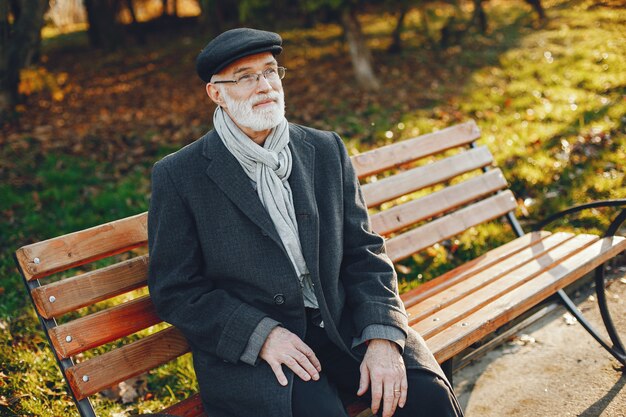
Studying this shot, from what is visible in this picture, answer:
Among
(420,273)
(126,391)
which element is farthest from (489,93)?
(126,391)

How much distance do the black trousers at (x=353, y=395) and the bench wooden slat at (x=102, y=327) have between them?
0.81 m

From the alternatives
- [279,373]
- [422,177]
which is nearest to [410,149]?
[422,177]

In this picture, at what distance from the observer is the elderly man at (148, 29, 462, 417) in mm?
2619

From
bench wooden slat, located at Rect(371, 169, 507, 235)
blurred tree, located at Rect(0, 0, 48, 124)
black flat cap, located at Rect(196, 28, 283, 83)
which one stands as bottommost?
bench wooden slat, located at Rect(371, 169, 507, 235)

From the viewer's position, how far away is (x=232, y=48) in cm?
272

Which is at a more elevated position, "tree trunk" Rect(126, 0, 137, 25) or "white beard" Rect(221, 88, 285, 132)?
"tree trunk" Rect(126, 0, 137, 25)

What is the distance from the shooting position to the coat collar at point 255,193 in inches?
109

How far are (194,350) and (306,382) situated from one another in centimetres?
58

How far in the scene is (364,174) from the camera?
3.89 meters

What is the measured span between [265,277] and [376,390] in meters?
0.67

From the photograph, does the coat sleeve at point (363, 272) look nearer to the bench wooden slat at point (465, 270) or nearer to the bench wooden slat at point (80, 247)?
the bench wooden slat at point (465, 270)

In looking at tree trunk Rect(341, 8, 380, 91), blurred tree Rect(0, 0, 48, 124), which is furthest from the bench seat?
blurred tree Rect(0, 0, 48, 124)

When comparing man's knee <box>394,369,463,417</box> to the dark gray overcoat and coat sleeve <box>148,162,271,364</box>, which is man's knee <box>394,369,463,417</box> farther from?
coat sleeve <box>148,162,271,364</box>

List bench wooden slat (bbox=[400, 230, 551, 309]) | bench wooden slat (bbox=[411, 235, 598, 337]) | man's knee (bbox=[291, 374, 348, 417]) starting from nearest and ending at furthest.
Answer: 1. man's knee (bbox=[291, 374, 348, 417])
2. bench wooden slat (bbox=[411, 235, 598, 337])
3. bench wooden slat (bbox=[400, 230, 551, 309])
